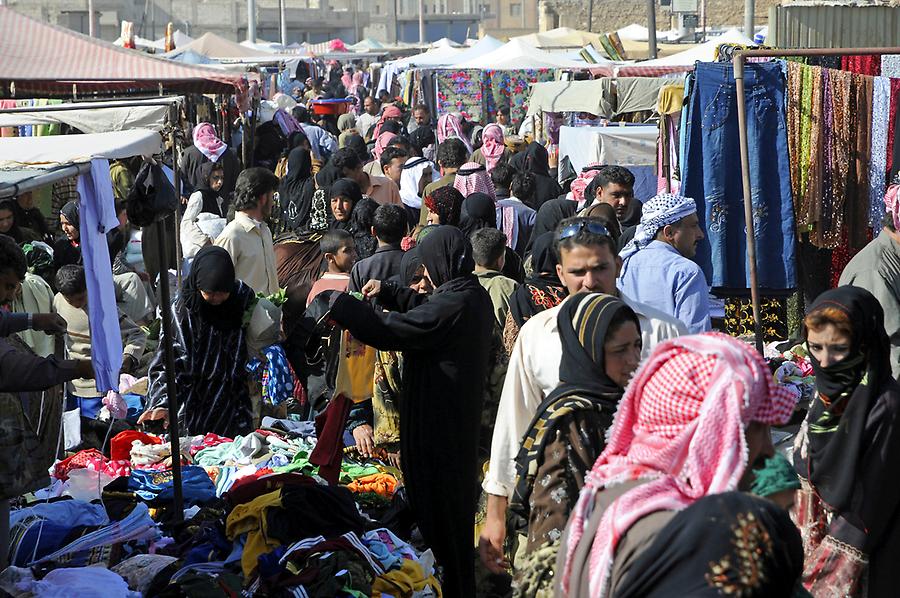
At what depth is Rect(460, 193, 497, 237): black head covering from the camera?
24.7 feet

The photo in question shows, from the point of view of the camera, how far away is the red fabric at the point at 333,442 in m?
5.21

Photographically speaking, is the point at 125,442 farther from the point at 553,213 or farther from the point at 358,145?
the point at 358,145

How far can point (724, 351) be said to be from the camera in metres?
2.29

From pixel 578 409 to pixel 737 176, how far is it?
423cm

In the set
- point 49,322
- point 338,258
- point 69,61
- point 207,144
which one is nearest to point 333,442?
point 49,322

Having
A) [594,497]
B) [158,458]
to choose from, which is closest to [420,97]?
[158,458]

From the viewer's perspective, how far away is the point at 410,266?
5.04m

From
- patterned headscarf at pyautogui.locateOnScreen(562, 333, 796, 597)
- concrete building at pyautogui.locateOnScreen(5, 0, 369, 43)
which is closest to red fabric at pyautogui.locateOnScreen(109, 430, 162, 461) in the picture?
patterned headscarf at pyautogui.locateOnScreen(562, 333, 796, 597)

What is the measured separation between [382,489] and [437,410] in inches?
33.5

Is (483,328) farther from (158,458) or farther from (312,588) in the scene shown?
(158,458)

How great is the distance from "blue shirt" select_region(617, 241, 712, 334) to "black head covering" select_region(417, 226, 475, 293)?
3.32ft

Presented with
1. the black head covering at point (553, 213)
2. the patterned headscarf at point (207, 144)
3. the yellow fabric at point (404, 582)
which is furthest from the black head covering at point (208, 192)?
the yellow fabric at point (404, 582)

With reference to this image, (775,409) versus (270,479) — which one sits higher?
(775,409)

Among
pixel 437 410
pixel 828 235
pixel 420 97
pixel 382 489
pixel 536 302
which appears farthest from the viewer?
pixel 420 97
